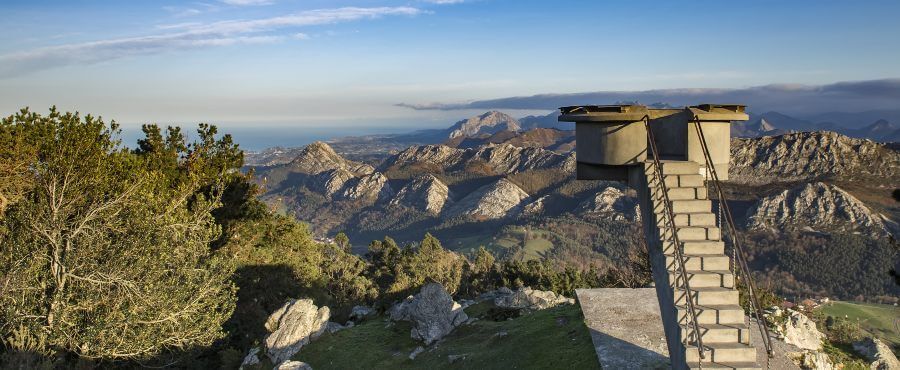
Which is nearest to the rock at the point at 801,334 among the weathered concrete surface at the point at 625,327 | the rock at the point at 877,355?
the rock at the point at 877,355

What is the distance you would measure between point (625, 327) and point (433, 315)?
1051cm

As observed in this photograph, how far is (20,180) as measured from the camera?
23.9 metres

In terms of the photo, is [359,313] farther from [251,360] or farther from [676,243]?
[676,243]

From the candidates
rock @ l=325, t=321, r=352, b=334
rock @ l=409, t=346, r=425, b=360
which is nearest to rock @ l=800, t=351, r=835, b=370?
rock @ l=409, t=346, r=425, b=360

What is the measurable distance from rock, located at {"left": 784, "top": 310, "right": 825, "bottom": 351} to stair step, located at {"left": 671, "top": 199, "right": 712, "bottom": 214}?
8885mm

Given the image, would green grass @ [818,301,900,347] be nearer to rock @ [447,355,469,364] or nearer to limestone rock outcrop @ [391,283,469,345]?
limestone rock outcrop @ [391,283,469,345]

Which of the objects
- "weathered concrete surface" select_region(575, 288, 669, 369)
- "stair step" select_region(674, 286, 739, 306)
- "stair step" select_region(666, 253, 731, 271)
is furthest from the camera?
"weathered concrete surface" select_region(575, 288, 669, 369)

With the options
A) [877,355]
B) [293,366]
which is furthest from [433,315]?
[877,355]

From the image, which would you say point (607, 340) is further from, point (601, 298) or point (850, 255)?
point (850, 255)

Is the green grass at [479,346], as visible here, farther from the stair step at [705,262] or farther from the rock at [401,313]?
the stair step at [705,262]

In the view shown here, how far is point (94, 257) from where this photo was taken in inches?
931

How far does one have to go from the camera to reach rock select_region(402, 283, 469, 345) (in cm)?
2605

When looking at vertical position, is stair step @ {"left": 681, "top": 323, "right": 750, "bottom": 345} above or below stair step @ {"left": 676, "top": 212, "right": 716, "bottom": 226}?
below

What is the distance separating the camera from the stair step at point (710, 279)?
39.9ft
